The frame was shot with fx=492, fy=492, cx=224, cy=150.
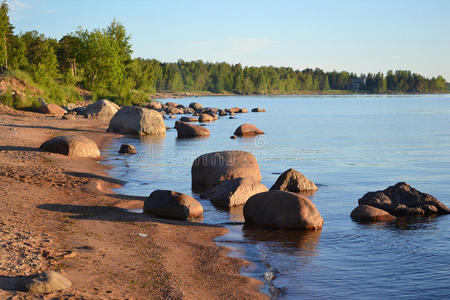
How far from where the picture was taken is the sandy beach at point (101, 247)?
7.38 metres

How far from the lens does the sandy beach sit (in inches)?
290

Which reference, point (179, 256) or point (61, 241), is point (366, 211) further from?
point (61, 241)

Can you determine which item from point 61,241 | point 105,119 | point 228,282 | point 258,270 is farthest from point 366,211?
point 105,119

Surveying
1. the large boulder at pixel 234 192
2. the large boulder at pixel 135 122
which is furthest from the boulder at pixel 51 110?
the large boulder at pixel 234 192

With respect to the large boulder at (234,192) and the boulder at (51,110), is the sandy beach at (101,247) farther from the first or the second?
the boulder at (51,110)

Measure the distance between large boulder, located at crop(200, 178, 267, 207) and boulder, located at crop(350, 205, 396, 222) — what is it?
2.79m

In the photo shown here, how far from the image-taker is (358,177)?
19750 mm

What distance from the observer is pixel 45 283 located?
21.8 ft

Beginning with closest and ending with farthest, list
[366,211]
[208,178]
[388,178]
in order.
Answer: [366,211] → [208,178] → [388,178]

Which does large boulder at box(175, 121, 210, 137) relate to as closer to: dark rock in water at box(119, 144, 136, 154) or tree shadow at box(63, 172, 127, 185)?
dark rock in water at box(119, 144, 136, 154)

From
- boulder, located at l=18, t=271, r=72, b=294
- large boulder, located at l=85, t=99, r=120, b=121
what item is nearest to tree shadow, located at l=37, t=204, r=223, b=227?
boulder, located at l=18, t=271, r=72, b=294

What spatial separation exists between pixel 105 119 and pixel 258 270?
124 feet

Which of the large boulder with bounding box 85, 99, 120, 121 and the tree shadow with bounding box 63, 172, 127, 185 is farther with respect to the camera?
the large boulder with bounding box 85, 99, 120, 121

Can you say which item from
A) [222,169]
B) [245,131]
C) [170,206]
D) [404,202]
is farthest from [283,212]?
[245,131]
